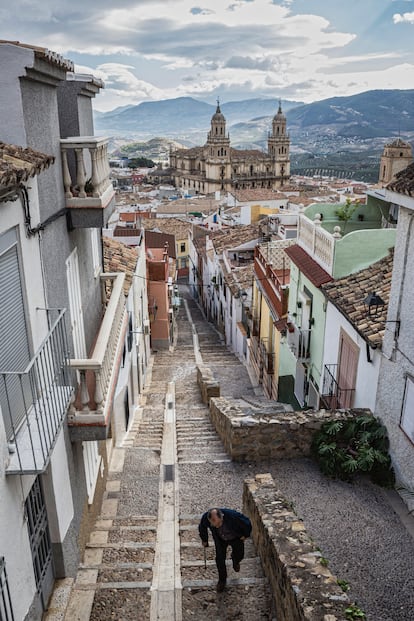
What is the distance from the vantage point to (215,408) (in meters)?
13.3

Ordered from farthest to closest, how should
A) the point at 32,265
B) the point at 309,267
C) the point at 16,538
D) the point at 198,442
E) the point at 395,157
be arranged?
the point at 395,157 → the point at 309,267 → the point at 198,442 → the point at 32,265 → the point at 16,538

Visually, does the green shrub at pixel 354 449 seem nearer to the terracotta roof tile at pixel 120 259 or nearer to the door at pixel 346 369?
the door at pixel 346 369

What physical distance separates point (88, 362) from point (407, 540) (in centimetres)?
549

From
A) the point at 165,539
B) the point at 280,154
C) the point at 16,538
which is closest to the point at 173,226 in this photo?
the point at 165,539

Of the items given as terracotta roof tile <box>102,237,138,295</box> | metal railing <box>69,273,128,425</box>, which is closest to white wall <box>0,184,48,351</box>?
metal railing <box>69,273,128,425</box>

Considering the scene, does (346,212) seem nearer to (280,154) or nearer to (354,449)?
(354,449)

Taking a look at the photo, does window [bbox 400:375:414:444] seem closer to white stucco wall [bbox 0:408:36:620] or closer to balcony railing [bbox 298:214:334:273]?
balcony railing [bbox 298:214:334:273]

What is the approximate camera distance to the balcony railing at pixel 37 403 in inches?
200

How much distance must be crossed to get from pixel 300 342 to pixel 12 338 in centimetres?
1087

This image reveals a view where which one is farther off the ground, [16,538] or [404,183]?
[404,183]

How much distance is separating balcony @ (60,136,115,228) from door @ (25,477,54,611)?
3675 millimetres

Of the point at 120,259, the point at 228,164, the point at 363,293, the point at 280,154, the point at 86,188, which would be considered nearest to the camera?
the point at 86,188

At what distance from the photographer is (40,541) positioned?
646 centimetres

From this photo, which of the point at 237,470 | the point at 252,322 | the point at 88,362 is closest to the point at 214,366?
the point at 252,322
